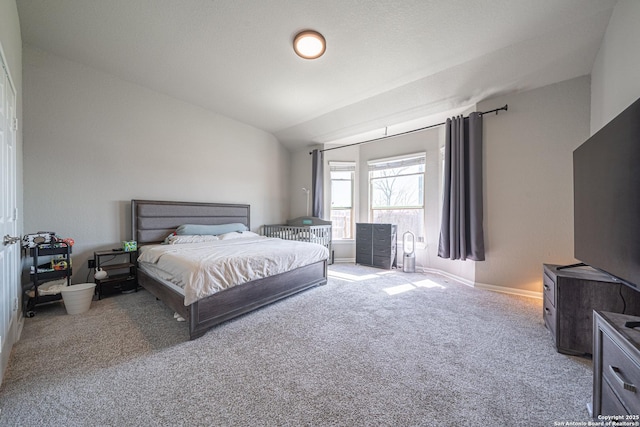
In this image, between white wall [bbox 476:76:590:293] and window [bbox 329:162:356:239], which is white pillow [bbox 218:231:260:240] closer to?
window [bbox 329:162:356:239]

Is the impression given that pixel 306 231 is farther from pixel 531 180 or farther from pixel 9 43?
pixel 9 43

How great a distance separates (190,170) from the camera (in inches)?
147

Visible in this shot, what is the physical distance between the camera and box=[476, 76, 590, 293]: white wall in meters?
2.60

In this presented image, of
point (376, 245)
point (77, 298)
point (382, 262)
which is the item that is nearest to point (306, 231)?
point (376, 245)

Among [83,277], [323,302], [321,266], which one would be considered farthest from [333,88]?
[83,277]

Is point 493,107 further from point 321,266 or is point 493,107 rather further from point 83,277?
point 83,277

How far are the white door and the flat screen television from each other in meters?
3.53

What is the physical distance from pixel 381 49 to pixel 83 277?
4.37 m

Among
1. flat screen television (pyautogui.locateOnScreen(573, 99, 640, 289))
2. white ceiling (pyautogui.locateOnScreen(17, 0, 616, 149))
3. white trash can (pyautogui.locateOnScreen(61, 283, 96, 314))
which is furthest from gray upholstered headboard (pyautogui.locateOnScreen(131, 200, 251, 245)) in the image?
flat screen television (pyautogui.locateOnScreen(573, 99, 640, 289))

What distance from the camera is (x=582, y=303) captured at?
1646mm

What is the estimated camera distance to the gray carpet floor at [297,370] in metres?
1.15

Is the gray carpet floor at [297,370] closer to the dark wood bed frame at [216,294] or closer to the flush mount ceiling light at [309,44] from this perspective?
the dark wood bed frame at [216,294]

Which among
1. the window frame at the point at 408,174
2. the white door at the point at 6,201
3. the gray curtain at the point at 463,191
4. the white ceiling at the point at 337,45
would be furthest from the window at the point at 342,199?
the white door at the point at 6,201

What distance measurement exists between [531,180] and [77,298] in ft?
17.0
